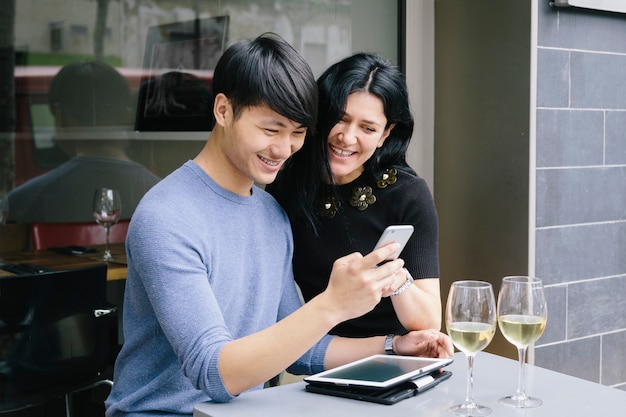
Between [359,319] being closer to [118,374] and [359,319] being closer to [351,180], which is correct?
[351,180]

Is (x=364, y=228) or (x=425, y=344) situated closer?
(x=425, y=344)

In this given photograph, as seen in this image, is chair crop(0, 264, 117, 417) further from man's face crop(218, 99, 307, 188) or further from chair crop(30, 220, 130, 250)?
man's face crop(218, 99, 307, 188)

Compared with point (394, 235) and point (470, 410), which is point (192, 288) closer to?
point (394, 235)

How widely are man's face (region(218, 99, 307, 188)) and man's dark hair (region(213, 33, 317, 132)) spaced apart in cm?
2

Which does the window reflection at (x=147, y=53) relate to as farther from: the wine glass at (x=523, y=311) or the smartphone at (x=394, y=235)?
the wine glass at (x=523, y=311)

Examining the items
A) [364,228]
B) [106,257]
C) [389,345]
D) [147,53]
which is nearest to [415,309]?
[389,345]

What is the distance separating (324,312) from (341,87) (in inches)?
28.1

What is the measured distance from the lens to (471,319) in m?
1.43

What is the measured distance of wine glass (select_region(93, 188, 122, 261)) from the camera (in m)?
3.22

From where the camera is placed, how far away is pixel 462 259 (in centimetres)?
367

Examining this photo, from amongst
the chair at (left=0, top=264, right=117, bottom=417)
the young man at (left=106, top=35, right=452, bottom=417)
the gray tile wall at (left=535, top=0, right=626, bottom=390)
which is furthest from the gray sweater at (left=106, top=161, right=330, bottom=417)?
the gray tile wall at (left=535, top=0, right=626, bottom=390)

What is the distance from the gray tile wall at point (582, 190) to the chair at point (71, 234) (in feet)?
5.58

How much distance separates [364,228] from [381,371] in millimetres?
597

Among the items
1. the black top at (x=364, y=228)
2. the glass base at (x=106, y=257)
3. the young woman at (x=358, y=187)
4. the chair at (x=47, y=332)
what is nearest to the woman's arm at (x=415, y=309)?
the young woman at (x=358, y=187)
